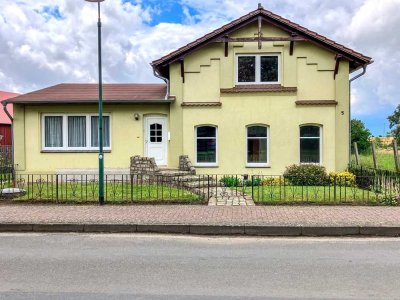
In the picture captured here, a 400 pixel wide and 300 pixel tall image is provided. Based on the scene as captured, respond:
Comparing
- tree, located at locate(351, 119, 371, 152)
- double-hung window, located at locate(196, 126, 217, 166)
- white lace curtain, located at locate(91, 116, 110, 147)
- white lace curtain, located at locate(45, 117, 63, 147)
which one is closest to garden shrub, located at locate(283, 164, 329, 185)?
double-hung window, located at locate(196, 126, 217, 166)

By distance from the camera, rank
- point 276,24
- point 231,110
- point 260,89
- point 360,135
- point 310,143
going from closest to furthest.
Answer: point 276,24, point 260,89, point 231,110, point 310,143, point 360,135

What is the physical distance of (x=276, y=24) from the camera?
17.9m

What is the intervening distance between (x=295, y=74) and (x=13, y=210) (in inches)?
482

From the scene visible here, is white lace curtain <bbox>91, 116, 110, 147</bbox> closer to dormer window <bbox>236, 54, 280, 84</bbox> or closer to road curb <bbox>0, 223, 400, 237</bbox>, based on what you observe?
dormer window <bbox>236, 54, 280, 84</bbox>

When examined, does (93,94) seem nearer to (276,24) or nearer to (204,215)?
(276,24)

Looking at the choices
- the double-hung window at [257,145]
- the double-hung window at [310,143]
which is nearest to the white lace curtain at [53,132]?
the double-hung window at [257,145]

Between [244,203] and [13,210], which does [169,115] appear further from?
[13,210]

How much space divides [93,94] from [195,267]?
14.5 m

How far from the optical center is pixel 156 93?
1973cm

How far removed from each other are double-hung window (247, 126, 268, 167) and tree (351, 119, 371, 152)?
49.5ft

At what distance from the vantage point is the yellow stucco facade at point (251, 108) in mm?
18250

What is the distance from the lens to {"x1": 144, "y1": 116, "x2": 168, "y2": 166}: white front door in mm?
18983

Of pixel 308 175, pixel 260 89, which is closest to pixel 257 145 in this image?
pixel 260 89

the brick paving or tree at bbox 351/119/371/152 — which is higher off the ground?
tree at bbox 351/119/371/152
